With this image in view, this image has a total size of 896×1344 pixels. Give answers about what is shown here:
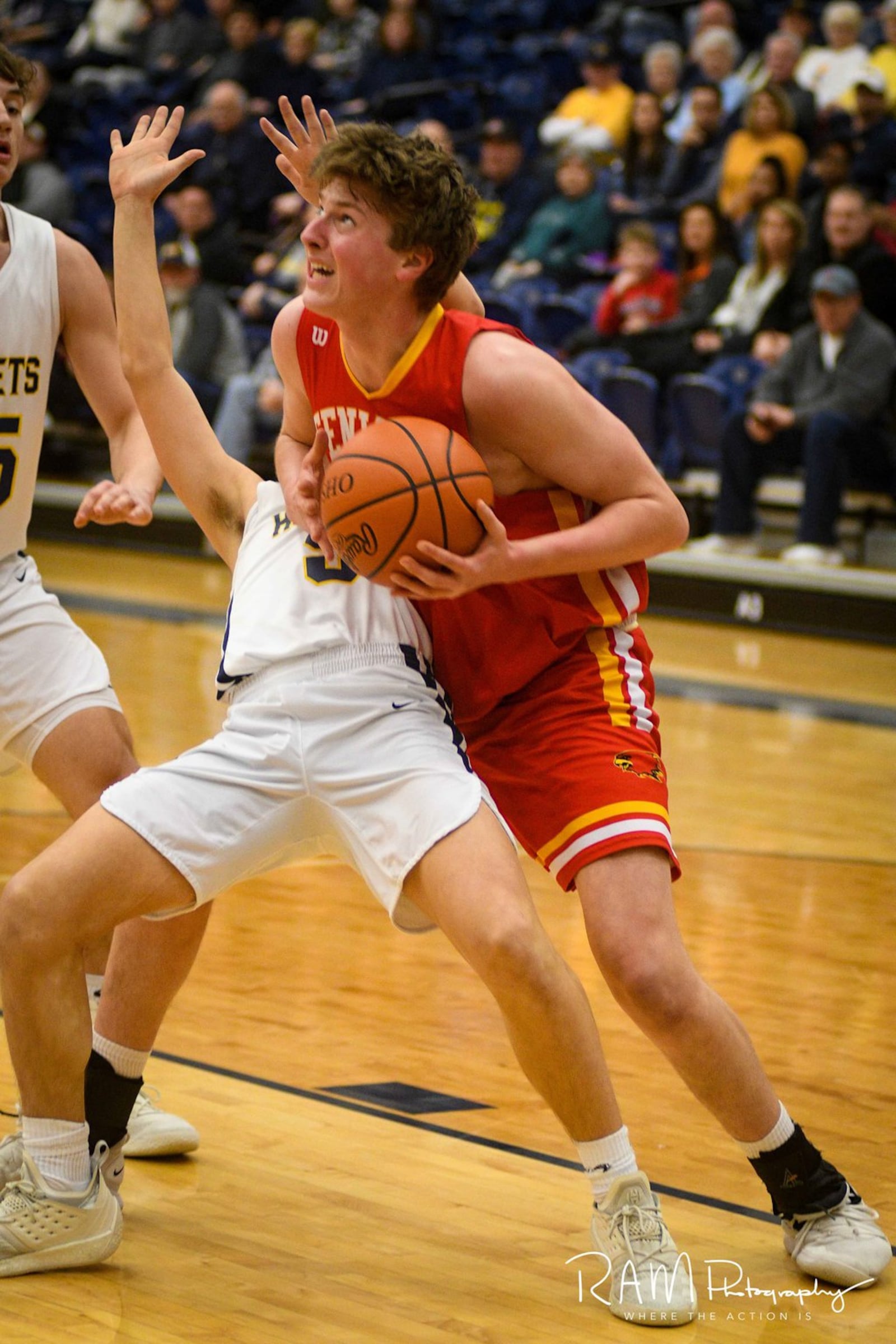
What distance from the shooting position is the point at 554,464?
312cm

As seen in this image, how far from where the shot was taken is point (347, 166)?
9.97ft

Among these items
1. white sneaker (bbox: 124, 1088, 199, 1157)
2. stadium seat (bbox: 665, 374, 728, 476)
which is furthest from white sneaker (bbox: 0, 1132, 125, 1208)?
stadium seat (bbox: 665, 374, 728, 476)

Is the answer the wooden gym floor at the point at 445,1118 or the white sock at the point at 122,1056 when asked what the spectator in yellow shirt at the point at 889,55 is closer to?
the wooden gym floor at the point at 445,1118

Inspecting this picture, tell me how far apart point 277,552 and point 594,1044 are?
1.00 metres

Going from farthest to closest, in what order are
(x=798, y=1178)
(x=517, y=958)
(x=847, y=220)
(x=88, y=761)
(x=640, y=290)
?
(x=640, y=290)
(x=847, y=220)
(x=88, y=761)
(x=798, y=1178)
(x=517, y=958)

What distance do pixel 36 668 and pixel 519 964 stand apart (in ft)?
4.81

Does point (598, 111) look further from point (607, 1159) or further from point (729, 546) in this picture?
point (607, 1159)

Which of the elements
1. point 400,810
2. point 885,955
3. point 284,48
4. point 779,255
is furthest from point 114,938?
point 284,48

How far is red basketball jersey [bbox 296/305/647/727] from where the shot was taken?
315cm

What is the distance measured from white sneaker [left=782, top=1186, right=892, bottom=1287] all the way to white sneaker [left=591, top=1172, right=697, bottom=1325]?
24 cm

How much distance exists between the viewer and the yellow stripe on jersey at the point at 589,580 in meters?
3.22

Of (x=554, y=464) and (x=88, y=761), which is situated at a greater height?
(x=554, y=464)

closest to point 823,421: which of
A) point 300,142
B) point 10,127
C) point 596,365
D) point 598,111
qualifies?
point 596,365

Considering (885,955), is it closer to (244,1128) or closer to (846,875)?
(846,875)
